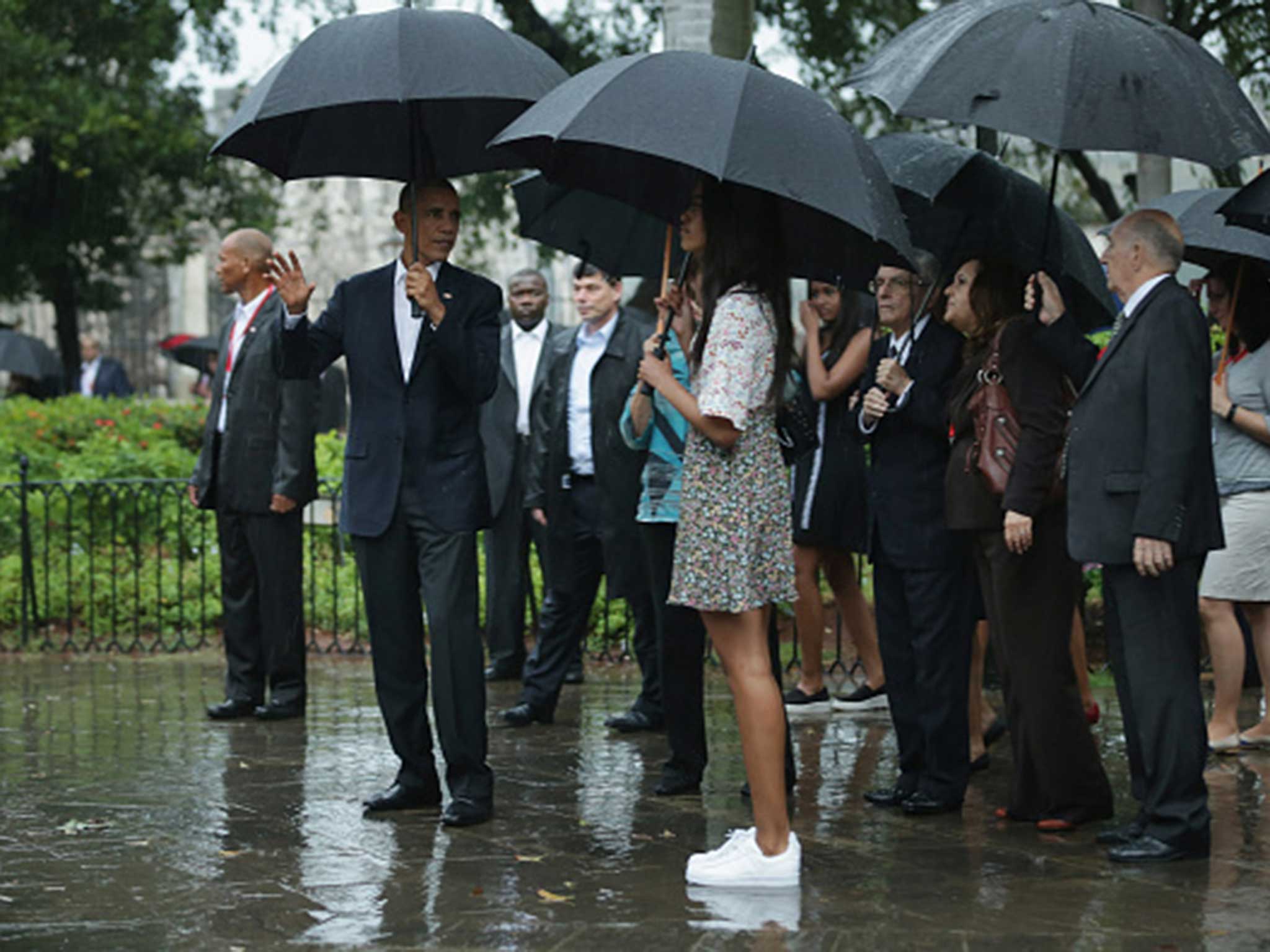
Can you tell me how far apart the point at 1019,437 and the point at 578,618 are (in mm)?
3501

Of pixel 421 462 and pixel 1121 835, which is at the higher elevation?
pixel 421 462

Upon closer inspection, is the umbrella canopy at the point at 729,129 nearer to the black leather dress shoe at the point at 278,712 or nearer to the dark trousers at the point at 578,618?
the dark trousers at the point at 578,618

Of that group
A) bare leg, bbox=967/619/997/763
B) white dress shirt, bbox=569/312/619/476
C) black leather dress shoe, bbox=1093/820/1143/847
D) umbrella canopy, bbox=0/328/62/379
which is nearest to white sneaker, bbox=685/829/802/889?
black leather dress shoe, bbox=1093/820/1143/847

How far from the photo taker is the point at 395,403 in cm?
678

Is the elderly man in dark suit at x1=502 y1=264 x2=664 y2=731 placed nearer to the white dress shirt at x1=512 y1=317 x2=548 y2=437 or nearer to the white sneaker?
the white dress shirt at x1=512 y1=317 x2=548 y2=437

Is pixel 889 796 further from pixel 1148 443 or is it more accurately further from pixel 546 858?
pixel 1148 443

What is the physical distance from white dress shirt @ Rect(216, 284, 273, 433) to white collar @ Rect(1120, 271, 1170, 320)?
4.74 metres

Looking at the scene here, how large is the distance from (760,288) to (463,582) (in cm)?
167

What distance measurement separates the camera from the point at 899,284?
696 cm

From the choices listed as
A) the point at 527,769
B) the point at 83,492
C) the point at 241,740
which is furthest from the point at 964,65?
the point at 83,492

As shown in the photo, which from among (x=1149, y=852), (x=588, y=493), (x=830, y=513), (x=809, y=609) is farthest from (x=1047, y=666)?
(x=588, y=493)

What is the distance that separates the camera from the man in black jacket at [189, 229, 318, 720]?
9.34 metres

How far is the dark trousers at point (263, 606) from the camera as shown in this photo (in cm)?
945

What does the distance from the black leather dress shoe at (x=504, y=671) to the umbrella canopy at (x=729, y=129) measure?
5095mm
